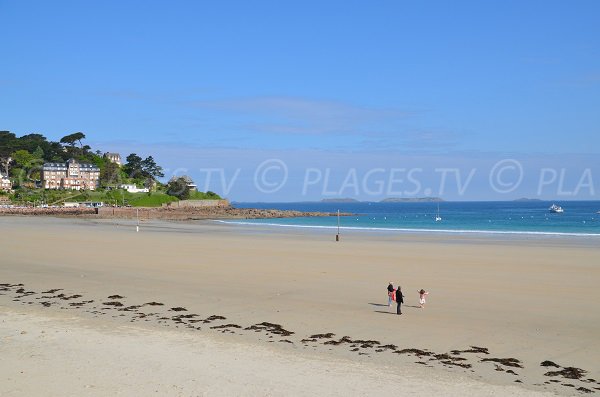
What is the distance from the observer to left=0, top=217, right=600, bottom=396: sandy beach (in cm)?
835

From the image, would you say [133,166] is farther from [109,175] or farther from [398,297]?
[398,297]

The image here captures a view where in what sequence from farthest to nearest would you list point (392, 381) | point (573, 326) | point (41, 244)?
point (41, 244) → point (573, 326) → point (392, 381)

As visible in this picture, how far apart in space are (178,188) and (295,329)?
12807cm

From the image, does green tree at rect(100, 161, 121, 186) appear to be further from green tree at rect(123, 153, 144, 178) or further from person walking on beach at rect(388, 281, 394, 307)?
person walking on beach at rect(388, 281, 394, 307)

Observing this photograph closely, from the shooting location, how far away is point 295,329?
11930mm

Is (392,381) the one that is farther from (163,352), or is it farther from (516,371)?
(163,352)

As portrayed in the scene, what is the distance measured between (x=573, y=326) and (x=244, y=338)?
7391mm

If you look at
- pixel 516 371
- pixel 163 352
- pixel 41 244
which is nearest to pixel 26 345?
pixel 163 352

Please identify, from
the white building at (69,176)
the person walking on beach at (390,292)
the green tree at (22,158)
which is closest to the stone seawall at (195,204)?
the white building at (69,176)

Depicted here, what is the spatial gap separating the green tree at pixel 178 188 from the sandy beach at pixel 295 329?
111612 mm

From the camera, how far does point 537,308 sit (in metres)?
14.3

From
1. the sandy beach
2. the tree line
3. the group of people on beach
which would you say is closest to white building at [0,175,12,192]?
the tree line

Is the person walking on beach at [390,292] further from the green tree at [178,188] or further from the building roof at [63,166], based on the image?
the building roof at [63,166]

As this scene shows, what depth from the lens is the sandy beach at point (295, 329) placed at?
8.35m
